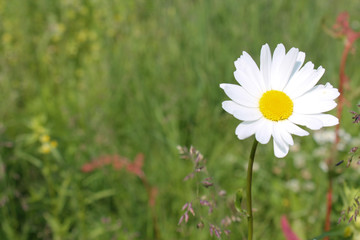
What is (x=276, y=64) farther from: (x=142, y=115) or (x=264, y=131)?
(x=142, y=115)

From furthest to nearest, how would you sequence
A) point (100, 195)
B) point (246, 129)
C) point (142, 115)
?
point (142, 115) → point (100, 195) → point (246, 129)

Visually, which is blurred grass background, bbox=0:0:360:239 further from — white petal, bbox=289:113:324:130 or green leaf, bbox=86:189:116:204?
white petal, bbox=289:113:324:130

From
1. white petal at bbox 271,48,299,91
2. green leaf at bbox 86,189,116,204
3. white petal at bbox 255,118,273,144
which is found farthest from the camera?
green leaf at bbox 86,189,116,204

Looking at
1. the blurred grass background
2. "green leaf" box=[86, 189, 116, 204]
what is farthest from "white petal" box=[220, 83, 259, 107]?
"green leaf" box=[86, 189, 116, 204]

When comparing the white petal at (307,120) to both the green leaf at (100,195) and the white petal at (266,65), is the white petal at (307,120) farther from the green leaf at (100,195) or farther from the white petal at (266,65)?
the green leaf at (100,195)

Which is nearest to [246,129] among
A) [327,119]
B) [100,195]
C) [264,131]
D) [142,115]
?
[264,131]

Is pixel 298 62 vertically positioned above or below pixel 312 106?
above
